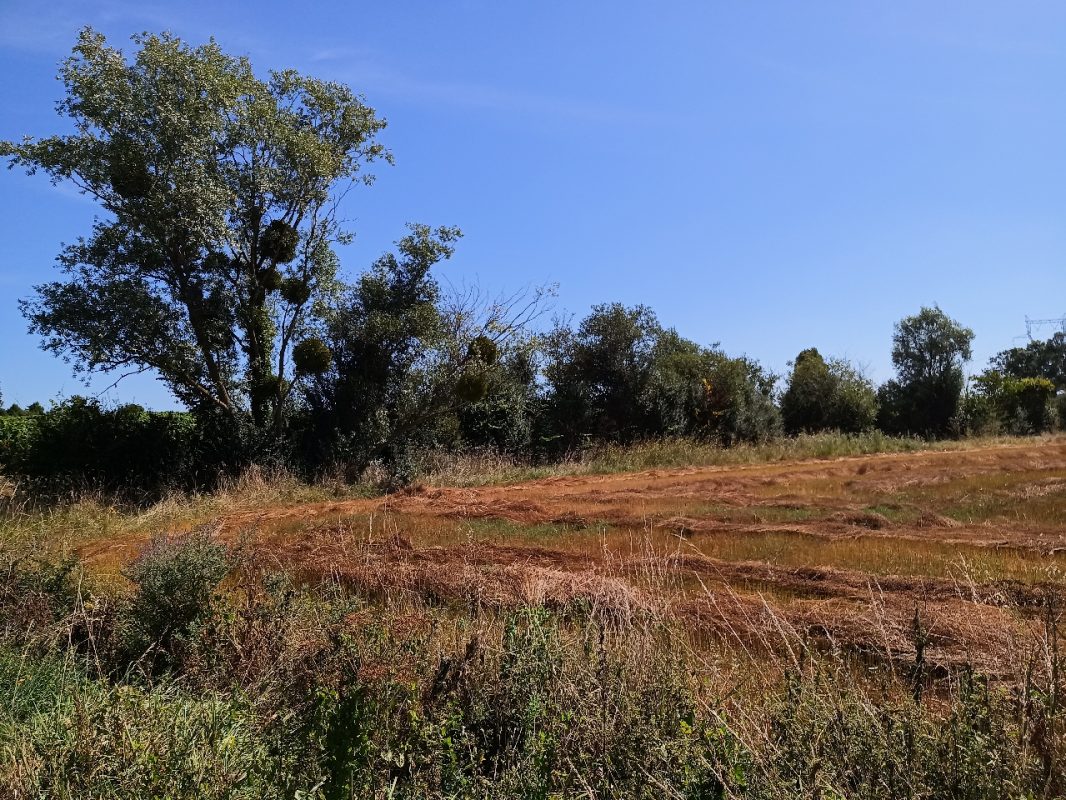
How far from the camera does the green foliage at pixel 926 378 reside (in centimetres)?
3856

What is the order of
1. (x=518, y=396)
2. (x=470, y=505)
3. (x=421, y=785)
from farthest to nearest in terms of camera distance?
(x=518, y=396), (x=470, y=505), (x=421, y=785)

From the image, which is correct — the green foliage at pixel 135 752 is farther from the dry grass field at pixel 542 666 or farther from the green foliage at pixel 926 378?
the green foliage at pixel 926 378

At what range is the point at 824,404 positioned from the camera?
36625 millimetres

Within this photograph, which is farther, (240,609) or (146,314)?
(146,314)

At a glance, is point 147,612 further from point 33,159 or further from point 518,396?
point 518,396

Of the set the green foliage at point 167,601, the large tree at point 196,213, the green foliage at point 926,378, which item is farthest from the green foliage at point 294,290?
the green foliage at point 926,378

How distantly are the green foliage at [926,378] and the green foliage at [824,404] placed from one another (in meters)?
3.00

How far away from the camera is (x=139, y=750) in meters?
3.71

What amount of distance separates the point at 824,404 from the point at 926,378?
7406 millimetres

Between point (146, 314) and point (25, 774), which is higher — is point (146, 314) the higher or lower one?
the higher one

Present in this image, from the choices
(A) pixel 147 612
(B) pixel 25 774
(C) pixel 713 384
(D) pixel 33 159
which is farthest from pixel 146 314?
(C) pixel 713 384

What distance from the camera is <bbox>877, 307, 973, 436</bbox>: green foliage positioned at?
127ft

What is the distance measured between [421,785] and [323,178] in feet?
57.2

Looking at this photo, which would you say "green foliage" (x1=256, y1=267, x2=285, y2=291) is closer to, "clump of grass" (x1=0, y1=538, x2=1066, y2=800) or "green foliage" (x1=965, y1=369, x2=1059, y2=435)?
"clump of grass" (x1=0, y1=538, x2=1066, y2=800)
